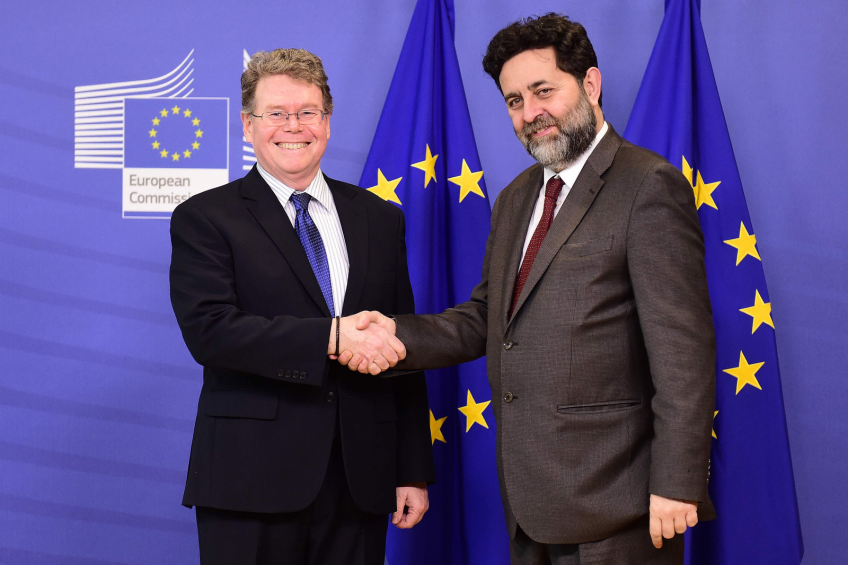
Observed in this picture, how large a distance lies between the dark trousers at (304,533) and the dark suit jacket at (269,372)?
0.06 m

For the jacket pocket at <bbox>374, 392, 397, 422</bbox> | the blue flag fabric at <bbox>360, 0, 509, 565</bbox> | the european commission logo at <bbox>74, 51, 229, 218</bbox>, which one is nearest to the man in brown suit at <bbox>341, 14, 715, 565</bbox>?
the jacket pocket at <bbox>374, 392, 397, 422</bbox>

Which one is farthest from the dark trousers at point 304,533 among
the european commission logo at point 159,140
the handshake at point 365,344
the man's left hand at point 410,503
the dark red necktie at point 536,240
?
the european commission logo at point 159,140

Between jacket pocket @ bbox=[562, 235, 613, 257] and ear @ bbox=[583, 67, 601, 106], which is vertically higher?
ear @ bbox=[583, 67, 601, 106]

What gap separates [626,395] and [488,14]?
1.92m

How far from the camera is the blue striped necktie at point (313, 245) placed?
75.2 inches

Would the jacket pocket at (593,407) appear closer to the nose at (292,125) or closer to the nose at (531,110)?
the nose at (531,110)

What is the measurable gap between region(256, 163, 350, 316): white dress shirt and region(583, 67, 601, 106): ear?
2.48 ft

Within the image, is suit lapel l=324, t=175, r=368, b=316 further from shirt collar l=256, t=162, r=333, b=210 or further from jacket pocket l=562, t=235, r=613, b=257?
jacket pocket l=562, t=235, r=613, b=257

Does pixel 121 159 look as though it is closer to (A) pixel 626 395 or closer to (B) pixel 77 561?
(B) pixel 77 561

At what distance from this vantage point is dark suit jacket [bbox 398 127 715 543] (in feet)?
5.10

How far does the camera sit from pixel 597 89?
195cm

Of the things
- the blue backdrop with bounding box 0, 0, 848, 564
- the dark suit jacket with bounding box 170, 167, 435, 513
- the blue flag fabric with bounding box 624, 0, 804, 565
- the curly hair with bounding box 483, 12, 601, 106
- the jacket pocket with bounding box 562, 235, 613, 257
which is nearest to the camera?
the jacket pocket with bounding box 562, 235, 613, 257

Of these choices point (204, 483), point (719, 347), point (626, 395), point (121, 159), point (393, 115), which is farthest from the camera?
point (121, 159)

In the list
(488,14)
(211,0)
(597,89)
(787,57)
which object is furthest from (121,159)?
(787,57)
